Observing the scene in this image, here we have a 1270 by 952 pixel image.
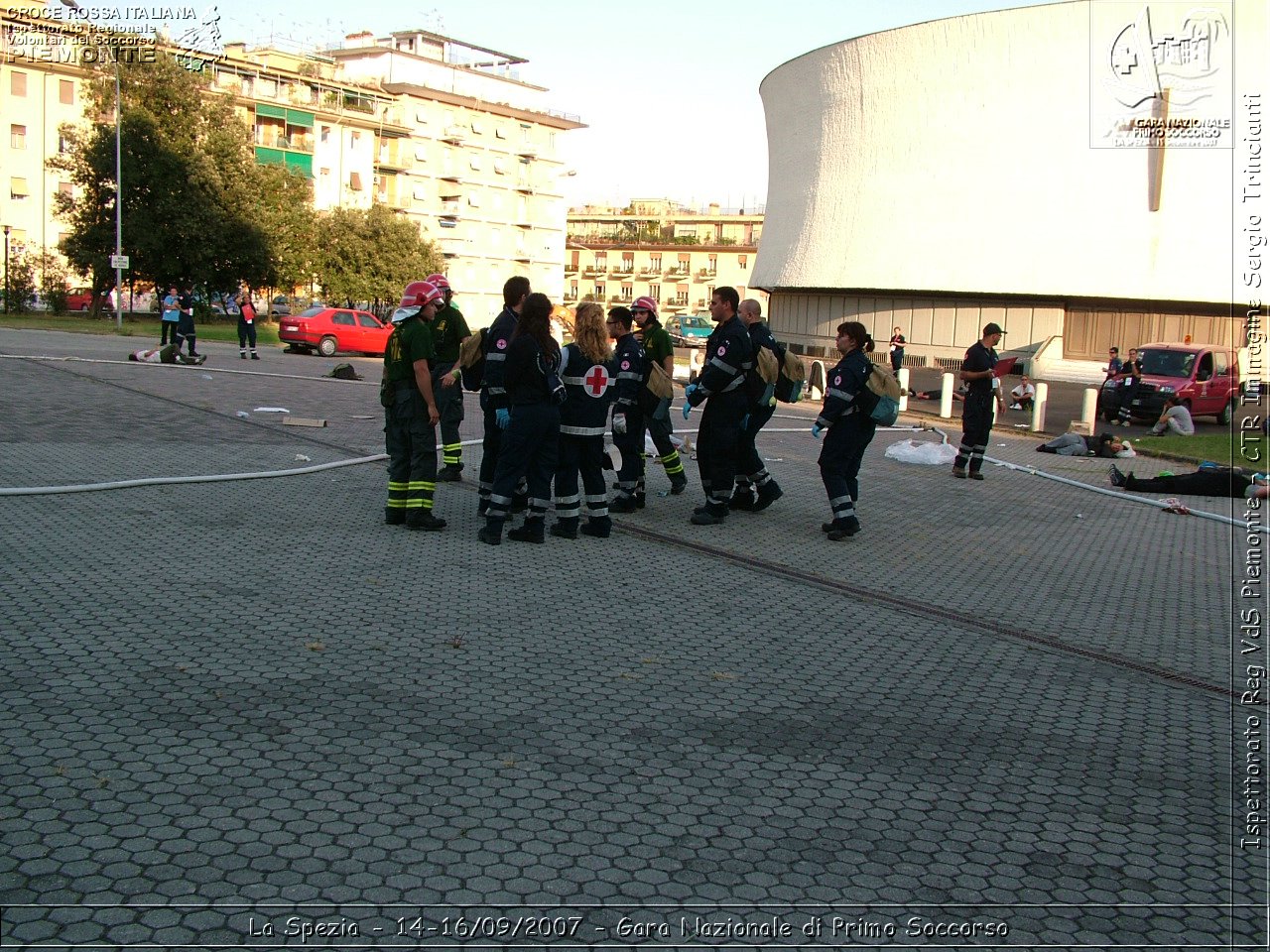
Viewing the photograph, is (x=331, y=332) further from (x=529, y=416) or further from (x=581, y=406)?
(x=529, y=416)

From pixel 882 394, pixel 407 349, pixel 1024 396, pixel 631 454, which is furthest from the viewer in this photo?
pixel 1024 396

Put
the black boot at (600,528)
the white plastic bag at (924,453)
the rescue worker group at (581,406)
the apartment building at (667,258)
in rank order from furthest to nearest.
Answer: the apartment building at (667,258), the white plastic bag at (924,453), the black boot at (600,528), the rescue worker group at (581,406)

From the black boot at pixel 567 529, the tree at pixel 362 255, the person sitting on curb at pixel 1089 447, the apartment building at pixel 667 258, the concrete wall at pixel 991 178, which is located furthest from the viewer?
the apartment building at pixel 667 258

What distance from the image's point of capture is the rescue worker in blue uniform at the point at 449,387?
465 inches

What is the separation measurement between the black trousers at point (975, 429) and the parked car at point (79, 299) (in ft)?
186

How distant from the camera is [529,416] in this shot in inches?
366

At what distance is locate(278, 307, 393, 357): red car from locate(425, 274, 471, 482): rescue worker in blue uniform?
26684mm

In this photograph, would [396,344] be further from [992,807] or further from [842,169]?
[842,169]

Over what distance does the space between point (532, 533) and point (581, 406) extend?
1.15 meters

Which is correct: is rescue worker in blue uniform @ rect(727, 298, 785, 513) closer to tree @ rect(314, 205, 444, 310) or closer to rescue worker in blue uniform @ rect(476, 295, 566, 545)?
rescue worker in blue uniform @ rect(476, 295, 566, 545)

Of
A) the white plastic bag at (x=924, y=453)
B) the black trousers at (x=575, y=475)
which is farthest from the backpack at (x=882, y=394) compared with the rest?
the white plastic bag at (x=924, y=453)

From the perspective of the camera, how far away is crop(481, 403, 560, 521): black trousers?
923 cm

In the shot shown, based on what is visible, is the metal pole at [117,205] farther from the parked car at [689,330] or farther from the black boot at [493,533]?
the black boot at [493,533]

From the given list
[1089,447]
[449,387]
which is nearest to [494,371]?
[449,387]
